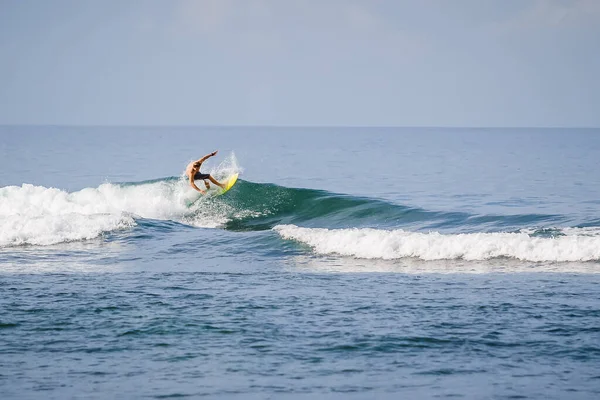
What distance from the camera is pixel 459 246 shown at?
65.6 ft

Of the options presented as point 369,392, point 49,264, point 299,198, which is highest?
point 299,198

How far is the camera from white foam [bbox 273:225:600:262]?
19.1 metres

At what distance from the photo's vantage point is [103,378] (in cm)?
1033

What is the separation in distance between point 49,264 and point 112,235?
16.9 feet

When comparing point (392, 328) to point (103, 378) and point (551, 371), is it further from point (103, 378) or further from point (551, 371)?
point (103, 378)

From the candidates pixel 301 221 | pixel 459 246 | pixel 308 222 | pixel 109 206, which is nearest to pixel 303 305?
pixel 459 246

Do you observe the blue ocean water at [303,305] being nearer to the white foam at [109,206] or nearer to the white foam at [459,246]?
the white foam at [459,246]

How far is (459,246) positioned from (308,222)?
9.90 metres

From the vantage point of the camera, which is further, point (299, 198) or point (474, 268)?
point (299, 198)

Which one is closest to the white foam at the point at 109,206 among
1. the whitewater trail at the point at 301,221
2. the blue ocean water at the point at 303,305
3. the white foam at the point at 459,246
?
the whitewater trail at the point at 301,221

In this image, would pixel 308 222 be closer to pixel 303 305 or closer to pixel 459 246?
pixel 459 246

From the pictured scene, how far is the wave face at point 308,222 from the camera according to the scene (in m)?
19.8

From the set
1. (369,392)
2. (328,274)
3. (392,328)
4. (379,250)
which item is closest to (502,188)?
(379,250)

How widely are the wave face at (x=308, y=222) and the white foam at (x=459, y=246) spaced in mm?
26
